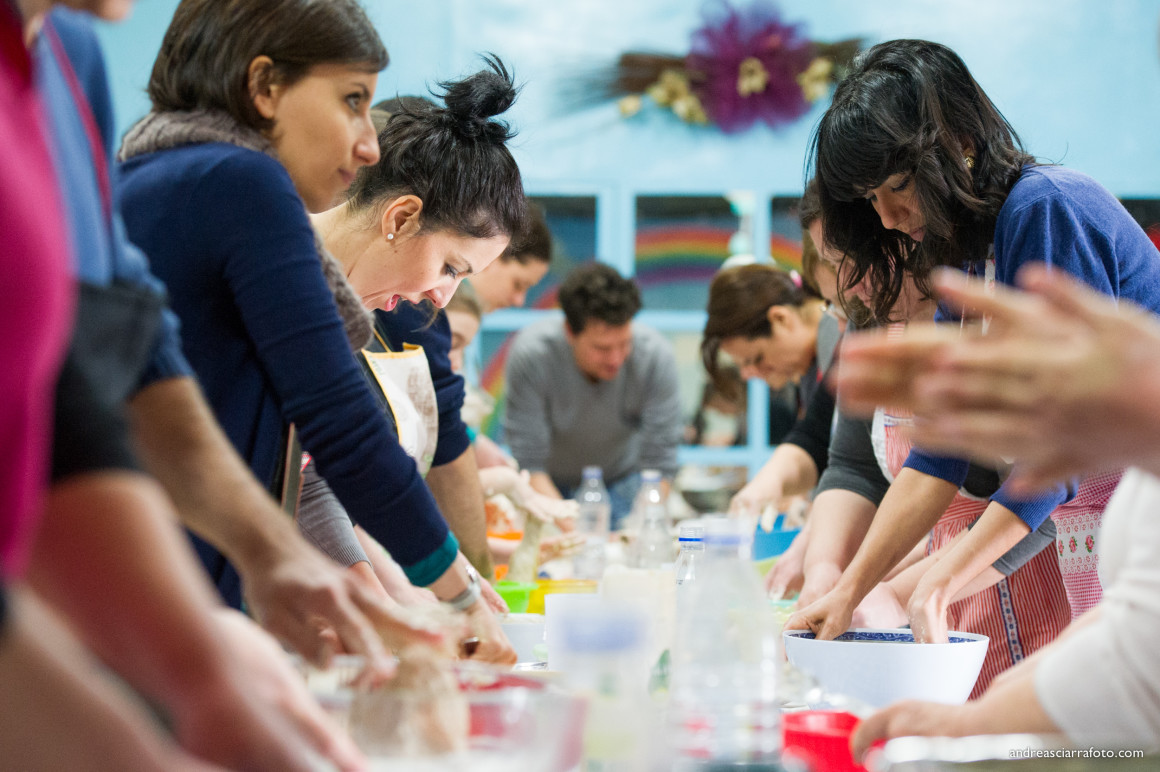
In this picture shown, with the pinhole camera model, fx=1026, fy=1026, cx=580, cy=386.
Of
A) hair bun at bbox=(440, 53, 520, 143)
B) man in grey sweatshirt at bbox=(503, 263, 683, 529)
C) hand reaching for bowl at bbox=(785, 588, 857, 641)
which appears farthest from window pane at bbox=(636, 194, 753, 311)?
hand reaching for bowl at bbox=(785, 588, 857, 641)

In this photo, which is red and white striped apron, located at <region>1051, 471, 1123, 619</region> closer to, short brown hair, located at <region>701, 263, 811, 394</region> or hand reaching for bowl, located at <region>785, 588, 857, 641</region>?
hand reaching for bowl, located at <region>785, 588, 857, 641</region>

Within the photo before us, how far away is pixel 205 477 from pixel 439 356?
4.30 ft

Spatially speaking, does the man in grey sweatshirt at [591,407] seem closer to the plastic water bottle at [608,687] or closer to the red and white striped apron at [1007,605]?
the red and white striped apron at [1007,605]

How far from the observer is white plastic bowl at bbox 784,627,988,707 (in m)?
1.15

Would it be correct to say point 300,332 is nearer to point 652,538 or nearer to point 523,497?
point 652,538

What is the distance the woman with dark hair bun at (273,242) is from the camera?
100 cm

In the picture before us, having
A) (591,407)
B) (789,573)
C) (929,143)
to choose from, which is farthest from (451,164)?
(591,407)

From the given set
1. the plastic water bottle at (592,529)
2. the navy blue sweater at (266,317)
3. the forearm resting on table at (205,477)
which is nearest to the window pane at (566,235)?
the plastic water bottle at (592,529)

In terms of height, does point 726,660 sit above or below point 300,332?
below

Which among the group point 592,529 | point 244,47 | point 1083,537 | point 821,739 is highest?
point 244,47

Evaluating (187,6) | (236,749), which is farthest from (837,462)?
(236,749)

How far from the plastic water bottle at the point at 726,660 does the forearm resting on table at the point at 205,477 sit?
0.35 meters

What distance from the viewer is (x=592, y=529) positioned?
10.3ft

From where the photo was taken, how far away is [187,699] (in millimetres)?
530
